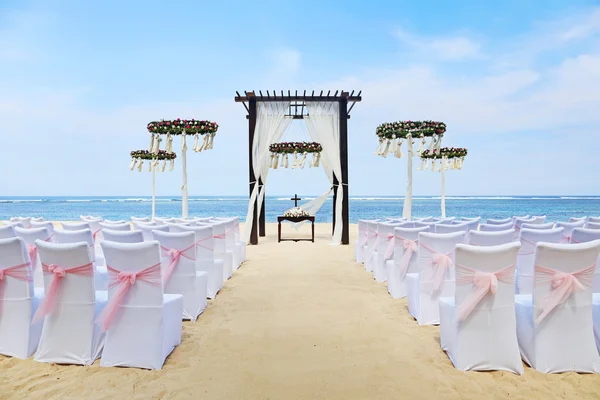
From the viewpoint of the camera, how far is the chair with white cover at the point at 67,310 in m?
2.67

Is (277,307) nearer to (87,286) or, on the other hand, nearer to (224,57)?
(87,286)

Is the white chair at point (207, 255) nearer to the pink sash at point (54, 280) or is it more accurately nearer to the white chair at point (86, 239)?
the white chair at point (86, 239)

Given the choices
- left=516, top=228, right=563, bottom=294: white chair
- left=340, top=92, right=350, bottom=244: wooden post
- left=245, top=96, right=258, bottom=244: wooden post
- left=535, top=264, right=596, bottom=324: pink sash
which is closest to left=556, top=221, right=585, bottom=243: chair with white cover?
left=516, top=228, right=563, bottom=294: white chair

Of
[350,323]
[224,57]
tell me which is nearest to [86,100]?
[224,57]

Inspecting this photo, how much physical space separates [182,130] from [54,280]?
6391 mm

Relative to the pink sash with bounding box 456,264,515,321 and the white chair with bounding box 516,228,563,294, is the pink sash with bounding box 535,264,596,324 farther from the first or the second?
the white chair with bounding box 516,228,563,294

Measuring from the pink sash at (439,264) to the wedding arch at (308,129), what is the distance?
6047 millimetres

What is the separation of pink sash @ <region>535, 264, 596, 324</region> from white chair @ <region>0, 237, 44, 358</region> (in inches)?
132

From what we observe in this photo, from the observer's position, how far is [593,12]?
12984 mm

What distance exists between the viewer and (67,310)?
2732mm

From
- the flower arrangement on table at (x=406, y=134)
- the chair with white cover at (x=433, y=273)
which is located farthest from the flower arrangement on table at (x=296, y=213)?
the chair with white cover at (x=433, y=273)

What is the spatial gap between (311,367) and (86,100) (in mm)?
19054

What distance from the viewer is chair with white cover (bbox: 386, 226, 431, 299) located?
4.36m

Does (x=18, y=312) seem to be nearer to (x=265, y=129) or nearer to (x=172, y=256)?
(x=172, y=256)
